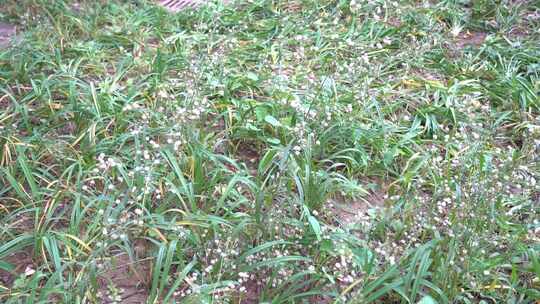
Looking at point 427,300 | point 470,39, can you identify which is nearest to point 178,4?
point 470,39

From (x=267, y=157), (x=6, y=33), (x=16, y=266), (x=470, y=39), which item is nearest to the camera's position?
(x=16, y=266)

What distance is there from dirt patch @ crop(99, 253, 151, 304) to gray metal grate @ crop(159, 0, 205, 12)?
2.80m

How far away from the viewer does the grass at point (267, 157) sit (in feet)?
8.46

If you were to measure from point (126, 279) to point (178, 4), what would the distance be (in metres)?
3.03

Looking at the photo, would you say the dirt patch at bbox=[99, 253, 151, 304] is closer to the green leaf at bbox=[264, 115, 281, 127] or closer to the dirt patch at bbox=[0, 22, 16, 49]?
the green leaf at bbox=[264, 115, 281, 127]

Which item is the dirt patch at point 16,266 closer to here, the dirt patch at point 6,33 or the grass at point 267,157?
the grass at point 267,157

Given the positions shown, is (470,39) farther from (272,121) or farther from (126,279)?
(126,279)

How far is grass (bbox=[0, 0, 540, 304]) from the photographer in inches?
102

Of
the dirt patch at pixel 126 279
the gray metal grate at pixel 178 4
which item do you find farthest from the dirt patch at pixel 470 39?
the dirt patch at pixel 126 279

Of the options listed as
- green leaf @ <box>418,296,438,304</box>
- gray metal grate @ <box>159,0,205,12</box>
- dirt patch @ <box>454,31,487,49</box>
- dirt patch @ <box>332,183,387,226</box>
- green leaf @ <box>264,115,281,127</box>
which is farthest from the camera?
gray metal grate @ <box>159,0,205,12</box>

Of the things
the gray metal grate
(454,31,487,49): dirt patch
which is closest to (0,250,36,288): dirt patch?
the gray metal grate

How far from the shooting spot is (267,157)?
315 centimetres

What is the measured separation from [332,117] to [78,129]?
1412mm

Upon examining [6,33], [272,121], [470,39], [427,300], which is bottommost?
[470,39]
